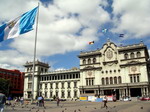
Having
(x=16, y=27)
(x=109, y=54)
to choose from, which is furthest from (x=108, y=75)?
(x=16, y=27)

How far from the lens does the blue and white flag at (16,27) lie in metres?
25.9

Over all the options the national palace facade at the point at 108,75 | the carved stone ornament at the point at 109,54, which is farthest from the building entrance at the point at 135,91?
the carved stone ornament at the point at 109,54

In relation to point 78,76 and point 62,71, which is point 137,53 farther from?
point 62,71

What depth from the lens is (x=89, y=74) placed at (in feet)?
238

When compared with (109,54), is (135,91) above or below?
below

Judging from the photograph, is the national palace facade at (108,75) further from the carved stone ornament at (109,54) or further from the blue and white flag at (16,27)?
the blue and white flag at (16,27)

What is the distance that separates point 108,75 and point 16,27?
48.7 metres

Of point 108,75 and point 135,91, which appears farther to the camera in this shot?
point 108,75

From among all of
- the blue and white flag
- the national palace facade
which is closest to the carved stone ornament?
the national palace facade

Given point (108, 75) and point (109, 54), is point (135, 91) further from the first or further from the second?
point (109, 54)

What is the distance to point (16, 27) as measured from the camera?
2625cm

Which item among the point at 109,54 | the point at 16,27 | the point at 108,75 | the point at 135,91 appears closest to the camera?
the point at 16,27

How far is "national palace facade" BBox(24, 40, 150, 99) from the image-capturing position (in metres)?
62.8

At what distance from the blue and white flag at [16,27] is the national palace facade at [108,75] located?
1570 inches
